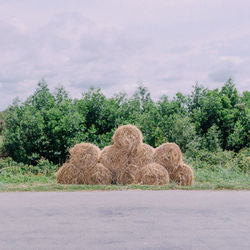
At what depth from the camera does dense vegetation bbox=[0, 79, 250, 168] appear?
19.8 meters

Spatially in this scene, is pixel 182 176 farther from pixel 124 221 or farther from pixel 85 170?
pixel 124 221

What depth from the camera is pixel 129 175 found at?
13.7 meters

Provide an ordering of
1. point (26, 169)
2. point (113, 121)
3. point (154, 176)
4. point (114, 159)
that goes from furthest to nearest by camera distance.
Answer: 1. point (113, 121)
2. point (26, 169)
3. point (114, 159)
4. point (154, 176)

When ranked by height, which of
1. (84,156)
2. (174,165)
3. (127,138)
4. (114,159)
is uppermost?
(127,138)

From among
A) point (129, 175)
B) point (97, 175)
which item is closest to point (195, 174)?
point (129, 175)

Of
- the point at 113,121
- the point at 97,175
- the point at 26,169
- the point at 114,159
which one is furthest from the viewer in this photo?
the point at 113,121

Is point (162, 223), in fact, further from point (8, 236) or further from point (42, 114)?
point (42, 114)

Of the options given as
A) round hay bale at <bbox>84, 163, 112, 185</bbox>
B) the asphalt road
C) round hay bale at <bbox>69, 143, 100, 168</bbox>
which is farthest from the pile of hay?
the asphalt road

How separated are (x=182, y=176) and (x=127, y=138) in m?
2.49

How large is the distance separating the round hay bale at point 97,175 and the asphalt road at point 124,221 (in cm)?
258

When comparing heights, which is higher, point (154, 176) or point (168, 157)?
point (168, 157)

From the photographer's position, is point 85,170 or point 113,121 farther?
point 113,121

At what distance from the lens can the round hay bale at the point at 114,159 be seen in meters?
13.8

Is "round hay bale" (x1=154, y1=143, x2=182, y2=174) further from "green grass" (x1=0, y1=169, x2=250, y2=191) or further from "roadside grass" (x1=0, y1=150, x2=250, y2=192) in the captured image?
"green grass" (x1=0, y1=169, x2=250, y2=191)
